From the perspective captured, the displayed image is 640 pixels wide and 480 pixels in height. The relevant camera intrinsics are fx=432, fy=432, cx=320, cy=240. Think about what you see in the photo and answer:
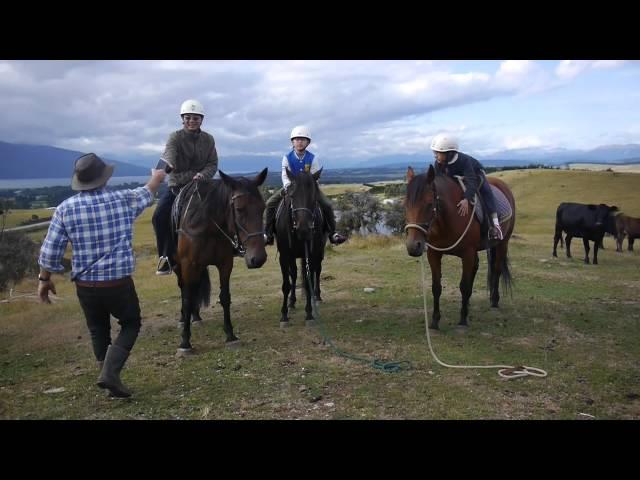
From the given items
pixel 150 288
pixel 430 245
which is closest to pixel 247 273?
pixel 150 288

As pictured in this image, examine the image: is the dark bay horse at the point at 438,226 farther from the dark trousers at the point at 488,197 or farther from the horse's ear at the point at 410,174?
the dark trousers at the point at 488,197

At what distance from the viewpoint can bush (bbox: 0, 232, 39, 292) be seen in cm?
2402

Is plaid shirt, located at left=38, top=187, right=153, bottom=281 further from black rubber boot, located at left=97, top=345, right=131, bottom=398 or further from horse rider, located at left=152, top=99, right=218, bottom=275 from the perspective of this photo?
horse rider, located at left=152, top=99, right=218, bottom=275

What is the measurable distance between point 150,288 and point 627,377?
11.8 m

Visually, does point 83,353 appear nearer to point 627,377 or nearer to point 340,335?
point 340,335

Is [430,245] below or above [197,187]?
below

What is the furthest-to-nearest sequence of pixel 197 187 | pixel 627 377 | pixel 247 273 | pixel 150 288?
pixel 247 273
pixel 150 288
pixel 197 187
pixel 627 377

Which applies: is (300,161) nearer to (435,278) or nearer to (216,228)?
(216,228)

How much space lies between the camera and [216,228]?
6.50 metres

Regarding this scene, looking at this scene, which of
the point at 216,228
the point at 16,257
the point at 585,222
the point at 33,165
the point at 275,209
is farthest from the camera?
the point at 33,165

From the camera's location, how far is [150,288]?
13039mm

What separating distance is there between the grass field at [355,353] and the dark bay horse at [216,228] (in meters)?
0.97

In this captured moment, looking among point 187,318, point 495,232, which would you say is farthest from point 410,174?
point 187,318

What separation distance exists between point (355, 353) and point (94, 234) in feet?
12.7
